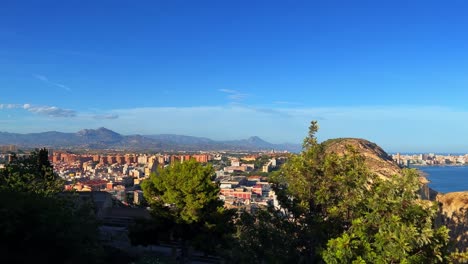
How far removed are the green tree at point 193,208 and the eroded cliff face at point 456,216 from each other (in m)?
6.25

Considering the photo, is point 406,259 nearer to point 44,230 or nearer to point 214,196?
point 44,230

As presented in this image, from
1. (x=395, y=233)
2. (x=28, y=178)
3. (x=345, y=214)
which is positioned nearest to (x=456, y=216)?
(x=345, y=214)

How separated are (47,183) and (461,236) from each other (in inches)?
418

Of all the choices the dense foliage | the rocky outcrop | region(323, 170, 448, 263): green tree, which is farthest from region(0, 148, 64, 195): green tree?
region(323, 170, 448, 263): green tree

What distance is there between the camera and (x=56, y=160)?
114 m

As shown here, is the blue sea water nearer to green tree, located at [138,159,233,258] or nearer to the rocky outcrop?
the rocky outcrop

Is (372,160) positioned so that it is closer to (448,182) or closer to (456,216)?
(456,216)

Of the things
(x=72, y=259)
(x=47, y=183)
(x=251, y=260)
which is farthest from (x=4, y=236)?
(x=251, y=260)

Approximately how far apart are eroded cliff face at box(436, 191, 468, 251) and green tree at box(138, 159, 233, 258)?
246 inches

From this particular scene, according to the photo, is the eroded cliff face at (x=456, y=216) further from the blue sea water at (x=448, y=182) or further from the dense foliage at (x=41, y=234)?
the blue sea water at (x=448, y=182)

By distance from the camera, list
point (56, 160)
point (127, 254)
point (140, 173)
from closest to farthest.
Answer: point (127, 254) → point (140, 173) → point (56, 160)

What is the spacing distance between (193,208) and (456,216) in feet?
24.0

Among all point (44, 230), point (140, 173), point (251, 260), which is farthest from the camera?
point (140, 173)

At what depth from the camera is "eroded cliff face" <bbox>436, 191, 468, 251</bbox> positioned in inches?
277
